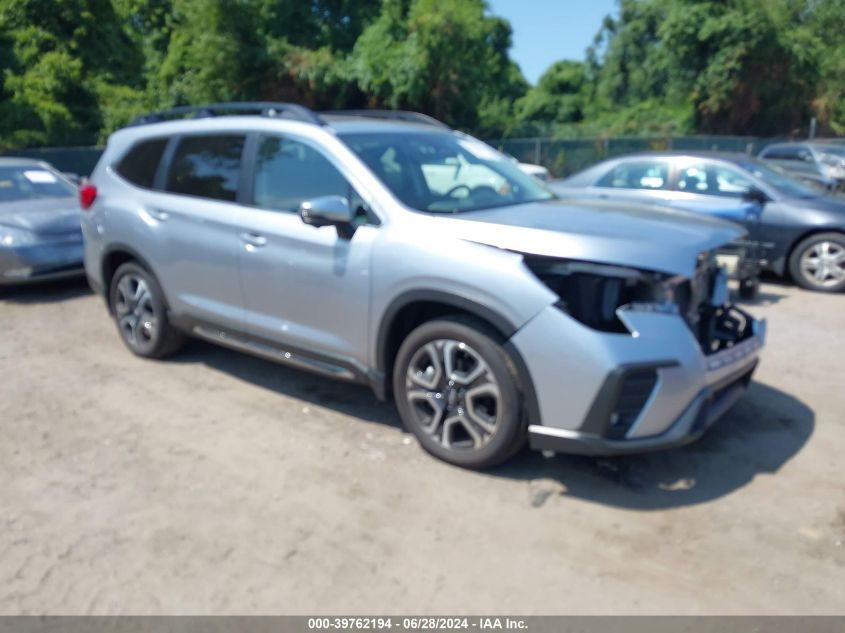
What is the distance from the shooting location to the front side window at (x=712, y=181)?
8.89 meters

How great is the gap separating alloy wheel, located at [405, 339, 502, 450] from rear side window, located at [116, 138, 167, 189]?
2784 millimetres

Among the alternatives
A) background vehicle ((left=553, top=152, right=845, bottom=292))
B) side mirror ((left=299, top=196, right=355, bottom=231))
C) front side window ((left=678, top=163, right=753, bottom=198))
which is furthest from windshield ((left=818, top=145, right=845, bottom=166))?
side mirror ((left=299, top=196, right=355, bottom=231))

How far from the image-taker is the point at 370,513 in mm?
3818

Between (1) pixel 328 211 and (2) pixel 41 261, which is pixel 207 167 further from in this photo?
(2) pixel 41 261

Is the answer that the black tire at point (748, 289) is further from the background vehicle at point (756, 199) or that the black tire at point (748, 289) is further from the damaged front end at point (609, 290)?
Answer: the damaged front end at point (609, 290)

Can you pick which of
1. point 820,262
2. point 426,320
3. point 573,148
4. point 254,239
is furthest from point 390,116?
point 573,148

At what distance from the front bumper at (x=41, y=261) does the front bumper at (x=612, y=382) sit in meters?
6.21

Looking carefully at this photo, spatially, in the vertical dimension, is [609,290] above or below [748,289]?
above

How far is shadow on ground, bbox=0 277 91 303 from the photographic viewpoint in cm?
848

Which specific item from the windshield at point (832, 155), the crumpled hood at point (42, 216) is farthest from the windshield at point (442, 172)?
the windshield at point (832, 155)

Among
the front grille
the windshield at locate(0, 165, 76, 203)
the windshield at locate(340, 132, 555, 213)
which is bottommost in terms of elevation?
the front grille

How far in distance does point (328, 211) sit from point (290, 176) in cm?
71

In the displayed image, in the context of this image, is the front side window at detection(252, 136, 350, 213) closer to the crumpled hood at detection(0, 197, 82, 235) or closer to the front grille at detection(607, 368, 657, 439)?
the front grille at detection(607, 368, 657, 439)
